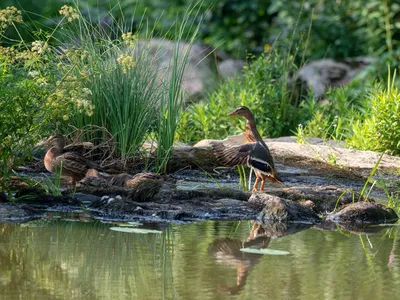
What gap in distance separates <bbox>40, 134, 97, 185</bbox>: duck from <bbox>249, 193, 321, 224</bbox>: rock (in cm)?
183

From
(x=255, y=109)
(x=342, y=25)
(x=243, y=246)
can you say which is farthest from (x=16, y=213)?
(x=342, y=25)

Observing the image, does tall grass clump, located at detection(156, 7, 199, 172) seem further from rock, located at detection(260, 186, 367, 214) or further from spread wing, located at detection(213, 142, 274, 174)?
rock, located at detection(260, 186, 367, 214)

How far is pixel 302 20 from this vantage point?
16.8m

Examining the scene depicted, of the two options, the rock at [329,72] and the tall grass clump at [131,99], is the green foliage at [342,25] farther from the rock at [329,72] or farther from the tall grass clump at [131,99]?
the tall grass clump at [131,99]

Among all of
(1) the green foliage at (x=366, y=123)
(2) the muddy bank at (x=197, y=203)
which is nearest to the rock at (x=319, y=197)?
(2) the muddy bank at (x=197, y=203)

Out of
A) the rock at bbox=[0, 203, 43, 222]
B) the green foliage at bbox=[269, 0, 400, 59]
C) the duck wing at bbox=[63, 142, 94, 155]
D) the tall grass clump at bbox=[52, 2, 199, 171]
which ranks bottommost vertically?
the rock at bbox=[0, 203, 43, 222]

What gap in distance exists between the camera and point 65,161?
7.84 metres

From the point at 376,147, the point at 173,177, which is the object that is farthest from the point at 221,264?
the point at 376,147

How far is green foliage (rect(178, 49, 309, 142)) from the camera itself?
1208cm

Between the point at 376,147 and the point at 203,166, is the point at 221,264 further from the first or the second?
the point at 376,147

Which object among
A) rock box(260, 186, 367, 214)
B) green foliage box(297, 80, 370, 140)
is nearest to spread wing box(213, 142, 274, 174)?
rock box(260, 186, 367, 214)

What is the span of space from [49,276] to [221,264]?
102 centimetres

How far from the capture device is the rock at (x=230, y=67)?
631 inches

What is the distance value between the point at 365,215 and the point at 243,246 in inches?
59.3
